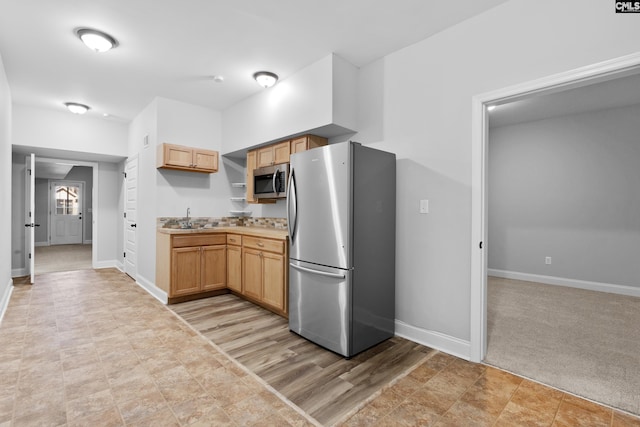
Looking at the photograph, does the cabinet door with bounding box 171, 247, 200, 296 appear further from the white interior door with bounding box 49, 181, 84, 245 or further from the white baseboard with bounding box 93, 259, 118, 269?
the white interior door with bounding box 49, 181, 84, 245

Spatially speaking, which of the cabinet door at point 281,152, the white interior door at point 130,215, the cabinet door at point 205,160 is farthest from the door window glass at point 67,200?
the cabinet door at point 281,152

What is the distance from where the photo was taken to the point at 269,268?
3.54m

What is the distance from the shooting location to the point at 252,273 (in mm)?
3811

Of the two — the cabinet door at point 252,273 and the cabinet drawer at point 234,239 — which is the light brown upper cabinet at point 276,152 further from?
the cabinet door at point 252,273

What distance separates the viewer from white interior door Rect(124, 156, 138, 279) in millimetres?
5137

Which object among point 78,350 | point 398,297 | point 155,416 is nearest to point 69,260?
point 78,350

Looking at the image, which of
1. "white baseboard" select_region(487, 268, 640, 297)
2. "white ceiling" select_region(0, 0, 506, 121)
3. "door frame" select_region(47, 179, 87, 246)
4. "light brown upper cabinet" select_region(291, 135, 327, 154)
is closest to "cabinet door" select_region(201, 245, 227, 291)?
"light brown upper cabinet" select_region(291, 135, 327, 154)

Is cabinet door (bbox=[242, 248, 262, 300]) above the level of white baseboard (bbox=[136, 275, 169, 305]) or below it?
above

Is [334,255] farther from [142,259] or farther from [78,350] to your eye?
[142,259]

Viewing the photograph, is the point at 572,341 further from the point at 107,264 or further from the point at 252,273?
the point at 107,264

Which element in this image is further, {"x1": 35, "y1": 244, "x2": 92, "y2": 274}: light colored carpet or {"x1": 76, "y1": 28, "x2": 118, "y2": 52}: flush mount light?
{"x1": 35, "y1": 244, "x2": 92, "y2": 274}: light colored carpet

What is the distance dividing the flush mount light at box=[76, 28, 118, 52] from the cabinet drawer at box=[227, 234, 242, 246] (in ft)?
7.85

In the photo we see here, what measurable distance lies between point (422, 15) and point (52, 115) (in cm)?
576

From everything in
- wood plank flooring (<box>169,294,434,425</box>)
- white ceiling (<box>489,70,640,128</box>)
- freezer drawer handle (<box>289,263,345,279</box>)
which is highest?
white ceiling (<box>489,70,640,128</box>)
